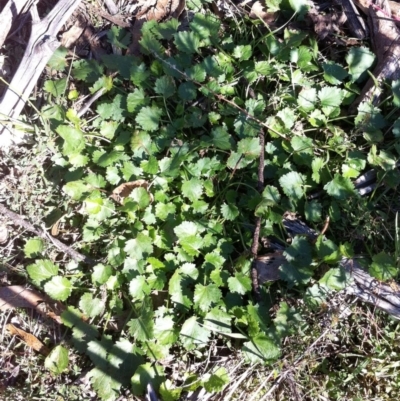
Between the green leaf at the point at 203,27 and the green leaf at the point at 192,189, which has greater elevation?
the green leaf at the point at 203,27

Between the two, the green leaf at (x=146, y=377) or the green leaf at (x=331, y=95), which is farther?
the green leaf at (x=331, y=95)

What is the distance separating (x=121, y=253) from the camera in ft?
7.68

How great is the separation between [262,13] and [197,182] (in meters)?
1.03

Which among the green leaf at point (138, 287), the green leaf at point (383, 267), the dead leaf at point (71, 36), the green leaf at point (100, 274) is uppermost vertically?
the dead leaf at point (71, 36)

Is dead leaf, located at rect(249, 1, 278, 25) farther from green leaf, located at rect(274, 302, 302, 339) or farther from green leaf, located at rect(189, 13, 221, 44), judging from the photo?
green leaf, located at rect(274, 302, 302, 339)

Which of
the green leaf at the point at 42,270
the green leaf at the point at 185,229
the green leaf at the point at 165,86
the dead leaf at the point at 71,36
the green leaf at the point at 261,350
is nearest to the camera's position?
the green leaf at the point at 261,350

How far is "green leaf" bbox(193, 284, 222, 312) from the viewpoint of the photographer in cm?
221

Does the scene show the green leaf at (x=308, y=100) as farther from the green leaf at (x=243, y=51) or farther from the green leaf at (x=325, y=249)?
the green leaf at (x=325, y=249)

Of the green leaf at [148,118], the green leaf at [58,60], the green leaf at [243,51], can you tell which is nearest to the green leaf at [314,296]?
the green leaf at [148,118]

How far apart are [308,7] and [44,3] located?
143 centimetres

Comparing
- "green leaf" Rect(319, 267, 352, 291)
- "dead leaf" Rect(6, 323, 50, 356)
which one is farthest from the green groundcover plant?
"dead leaf" Rect(6, 323, 50, 356)

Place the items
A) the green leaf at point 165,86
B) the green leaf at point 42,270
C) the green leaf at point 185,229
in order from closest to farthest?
the green leaf at point 185,229, the green leaf at point 42,270, the green leaf at point 165,86

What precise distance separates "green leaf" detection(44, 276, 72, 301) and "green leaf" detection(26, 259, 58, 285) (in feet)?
0.15

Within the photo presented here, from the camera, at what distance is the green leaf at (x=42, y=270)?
2377 mm
